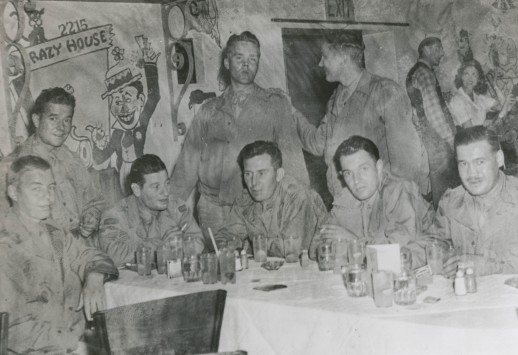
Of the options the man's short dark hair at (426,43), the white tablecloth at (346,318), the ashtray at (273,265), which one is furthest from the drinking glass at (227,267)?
the man's short dark hair at (426,43)

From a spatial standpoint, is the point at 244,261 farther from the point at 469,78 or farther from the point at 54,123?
the point at 469,78

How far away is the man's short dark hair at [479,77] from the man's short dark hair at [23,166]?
297cm

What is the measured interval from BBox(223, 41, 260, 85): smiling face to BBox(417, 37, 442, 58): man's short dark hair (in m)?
1.26

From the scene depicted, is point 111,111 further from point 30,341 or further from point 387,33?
point 387,33

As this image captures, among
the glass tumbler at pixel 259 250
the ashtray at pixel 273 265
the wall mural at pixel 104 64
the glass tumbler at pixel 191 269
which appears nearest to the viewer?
the glass tumbler at pixel 191 269

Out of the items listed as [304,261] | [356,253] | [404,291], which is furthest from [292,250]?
[404,291]

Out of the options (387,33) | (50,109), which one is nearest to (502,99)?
(387,33)

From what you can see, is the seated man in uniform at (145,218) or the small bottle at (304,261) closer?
the small bottle at (304,261)

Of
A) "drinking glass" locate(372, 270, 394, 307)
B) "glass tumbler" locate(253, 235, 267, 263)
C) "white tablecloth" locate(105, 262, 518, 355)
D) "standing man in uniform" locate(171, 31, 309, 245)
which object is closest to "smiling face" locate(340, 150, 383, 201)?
"standing man in uniform" locate(171, 31, 309, 245)

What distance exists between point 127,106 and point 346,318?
2.45 metres

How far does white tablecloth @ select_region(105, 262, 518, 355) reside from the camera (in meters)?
2.29

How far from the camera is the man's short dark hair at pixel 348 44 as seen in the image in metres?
4.93

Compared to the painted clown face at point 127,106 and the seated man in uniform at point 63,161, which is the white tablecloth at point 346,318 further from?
the painted clown face at point 127,106

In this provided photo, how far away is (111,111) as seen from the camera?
173 inches
